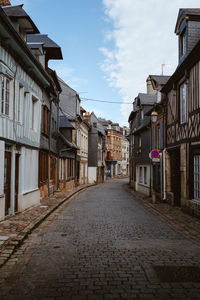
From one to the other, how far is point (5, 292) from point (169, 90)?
498 inches

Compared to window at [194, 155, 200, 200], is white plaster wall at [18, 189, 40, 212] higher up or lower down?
lower down

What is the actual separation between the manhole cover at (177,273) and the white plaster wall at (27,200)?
669cm

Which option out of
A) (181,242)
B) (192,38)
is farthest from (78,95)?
(181,242)

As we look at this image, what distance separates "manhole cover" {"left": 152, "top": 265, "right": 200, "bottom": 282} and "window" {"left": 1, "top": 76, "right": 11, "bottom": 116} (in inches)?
252

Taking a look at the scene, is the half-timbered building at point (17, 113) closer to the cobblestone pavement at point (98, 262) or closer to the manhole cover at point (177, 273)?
the cobblestone pavement at point (98, 262)

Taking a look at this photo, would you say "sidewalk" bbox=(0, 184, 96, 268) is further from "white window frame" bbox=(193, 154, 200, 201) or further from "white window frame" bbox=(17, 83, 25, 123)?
"white window frame" bbox=(193, 154, 200, 201)

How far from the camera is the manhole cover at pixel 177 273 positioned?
4617mm

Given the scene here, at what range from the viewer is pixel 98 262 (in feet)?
17.6

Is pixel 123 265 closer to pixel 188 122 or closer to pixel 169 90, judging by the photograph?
pixel 188 122

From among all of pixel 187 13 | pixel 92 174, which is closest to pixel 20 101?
pixel 187 13

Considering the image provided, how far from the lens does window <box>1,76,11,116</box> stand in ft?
29.6

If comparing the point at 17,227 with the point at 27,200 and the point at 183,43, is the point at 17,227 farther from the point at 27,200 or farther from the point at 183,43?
the point at 183,43

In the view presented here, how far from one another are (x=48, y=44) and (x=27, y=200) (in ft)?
28.4

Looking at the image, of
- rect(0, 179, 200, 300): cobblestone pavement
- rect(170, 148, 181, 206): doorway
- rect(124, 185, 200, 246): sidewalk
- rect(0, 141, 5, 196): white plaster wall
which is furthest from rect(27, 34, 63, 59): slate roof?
rect(0, 179, 200, 300): cobblestone pavement
